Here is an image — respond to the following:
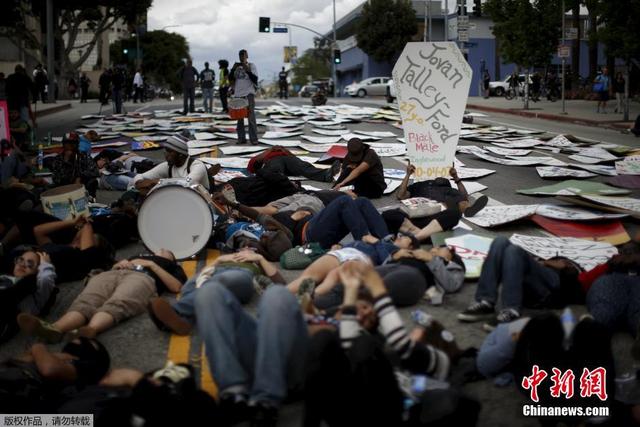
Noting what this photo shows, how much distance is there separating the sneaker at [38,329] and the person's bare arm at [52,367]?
710 millimetres

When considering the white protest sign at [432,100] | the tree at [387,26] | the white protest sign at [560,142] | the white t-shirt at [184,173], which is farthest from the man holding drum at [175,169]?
the tree at [387,26]

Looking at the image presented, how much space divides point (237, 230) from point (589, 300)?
353 centimetres

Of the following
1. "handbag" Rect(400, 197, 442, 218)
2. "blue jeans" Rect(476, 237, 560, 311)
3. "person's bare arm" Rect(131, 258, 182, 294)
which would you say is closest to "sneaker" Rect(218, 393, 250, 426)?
"blue jeans" Rect(476, 237, 560, 311)

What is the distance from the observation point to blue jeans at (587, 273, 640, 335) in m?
5.15

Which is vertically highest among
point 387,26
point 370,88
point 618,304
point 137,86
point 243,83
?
point 387,26

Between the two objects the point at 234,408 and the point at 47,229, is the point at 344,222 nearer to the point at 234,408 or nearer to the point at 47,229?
the point at 47,229

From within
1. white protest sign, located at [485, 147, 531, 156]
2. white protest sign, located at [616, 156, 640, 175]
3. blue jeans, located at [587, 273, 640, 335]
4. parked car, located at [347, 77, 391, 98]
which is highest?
parked car, located at [347, 77, 391, 98]

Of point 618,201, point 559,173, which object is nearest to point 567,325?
point 618,201

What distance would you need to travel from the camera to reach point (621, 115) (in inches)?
1117

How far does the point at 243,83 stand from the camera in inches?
695

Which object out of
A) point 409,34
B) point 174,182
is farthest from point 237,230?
point 409,34

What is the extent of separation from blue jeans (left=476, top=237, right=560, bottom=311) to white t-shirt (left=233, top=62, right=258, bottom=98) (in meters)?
12.6

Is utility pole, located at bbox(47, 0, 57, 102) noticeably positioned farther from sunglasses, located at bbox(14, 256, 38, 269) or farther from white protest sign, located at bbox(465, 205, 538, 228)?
sunglasses, located at bbox(14, 256, 38, 269)

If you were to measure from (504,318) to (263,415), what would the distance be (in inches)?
78.2
